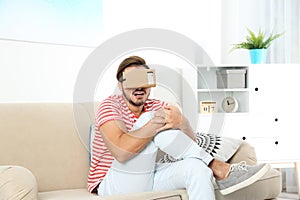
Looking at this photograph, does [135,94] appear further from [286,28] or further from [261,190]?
[286,28]

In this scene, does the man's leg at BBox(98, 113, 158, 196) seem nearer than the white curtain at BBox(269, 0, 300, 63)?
Yes

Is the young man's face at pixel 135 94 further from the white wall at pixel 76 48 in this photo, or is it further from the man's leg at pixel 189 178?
the white wall at pixel 76 48

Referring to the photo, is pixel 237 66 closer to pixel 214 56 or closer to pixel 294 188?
pixel 214 56

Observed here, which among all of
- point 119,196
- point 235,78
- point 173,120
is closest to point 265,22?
point 235,78

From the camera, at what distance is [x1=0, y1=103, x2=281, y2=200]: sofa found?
2516 millimetres

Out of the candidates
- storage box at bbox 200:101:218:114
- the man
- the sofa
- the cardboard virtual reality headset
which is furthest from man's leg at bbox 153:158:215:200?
storage box at bbox 200:101:218:114

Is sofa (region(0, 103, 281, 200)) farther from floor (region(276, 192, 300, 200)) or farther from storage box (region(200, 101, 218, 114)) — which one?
floor (region(276, 192, 300, 200))

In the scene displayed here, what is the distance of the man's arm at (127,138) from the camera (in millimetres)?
2281

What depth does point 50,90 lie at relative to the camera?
3.18 meters

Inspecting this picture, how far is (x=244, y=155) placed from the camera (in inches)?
109

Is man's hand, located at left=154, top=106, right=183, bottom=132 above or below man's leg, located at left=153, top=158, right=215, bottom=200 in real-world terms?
above

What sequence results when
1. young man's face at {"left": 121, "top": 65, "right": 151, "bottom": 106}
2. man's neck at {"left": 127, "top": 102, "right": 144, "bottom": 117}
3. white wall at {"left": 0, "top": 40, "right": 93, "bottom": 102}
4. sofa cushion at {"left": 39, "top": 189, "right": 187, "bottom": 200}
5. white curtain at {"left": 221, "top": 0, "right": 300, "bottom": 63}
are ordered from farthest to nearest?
white curtain at {"left": 221, "top": 0, "right": 300, "bottom": 63}, white wall at {"left": 0, "top": 40, "right": 93, "bottom": 102}, man's neck at {"left": 127, "top": 102, "right": 144, "bottom": 117}, young man's face at {"left": 121, "top": 65, "right": 151, "bottom": 106}, sofa cushion at {"left": 39, "top": 189, "right": 187, "bottom": 200}

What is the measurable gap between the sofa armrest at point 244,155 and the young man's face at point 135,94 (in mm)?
603

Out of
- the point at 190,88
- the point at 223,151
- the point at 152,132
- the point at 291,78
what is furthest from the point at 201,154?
the point at 291,78
